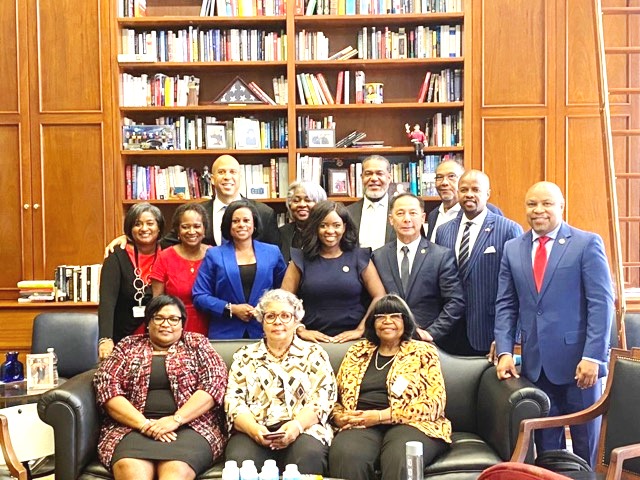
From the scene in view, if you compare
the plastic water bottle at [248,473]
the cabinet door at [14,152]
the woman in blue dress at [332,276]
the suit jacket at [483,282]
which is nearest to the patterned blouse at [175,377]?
the woman in blue dress at [332,276]

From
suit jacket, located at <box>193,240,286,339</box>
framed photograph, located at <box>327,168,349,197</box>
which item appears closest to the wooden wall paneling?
framed photograph, located at <box>327,168,349,197</box>

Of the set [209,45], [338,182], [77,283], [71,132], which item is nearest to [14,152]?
[71,132]

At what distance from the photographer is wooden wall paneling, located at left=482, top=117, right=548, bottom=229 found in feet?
19.6

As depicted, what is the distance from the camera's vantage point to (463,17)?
5.77 m

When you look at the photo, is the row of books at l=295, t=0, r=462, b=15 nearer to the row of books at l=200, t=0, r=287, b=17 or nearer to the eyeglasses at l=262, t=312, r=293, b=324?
the row of books at l=200, t=0, r=287, b=17

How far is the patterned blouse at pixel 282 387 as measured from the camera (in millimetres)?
3666

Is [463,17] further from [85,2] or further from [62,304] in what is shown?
[62,304]

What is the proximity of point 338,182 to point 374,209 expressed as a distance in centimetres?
123

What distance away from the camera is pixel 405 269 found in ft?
13.6

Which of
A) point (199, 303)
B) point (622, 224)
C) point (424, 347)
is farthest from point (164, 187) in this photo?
point (622, 224)

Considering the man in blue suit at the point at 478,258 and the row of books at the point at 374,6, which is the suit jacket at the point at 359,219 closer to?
the man in blue suit at the point at 478,258

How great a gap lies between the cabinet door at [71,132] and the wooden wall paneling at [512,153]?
2817mm

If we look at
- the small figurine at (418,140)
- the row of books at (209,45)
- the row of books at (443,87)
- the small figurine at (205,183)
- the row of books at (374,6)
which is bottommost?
the small figurine at (205,183)

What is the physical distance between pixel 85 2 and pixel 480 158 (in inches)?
123
